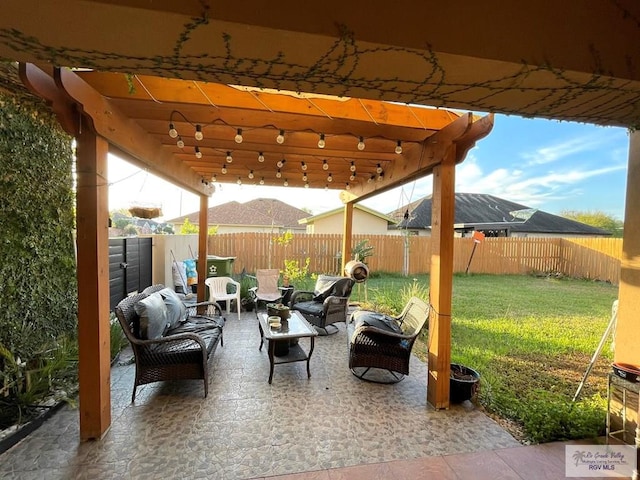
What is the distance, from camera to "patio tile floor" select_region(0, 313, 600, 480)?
1.86m

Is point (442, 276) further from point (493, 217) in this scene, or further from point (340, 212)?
point (493, 217)

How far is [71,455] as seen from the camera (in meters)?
1.94

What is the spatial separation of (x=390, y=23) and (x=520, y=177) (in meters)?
18.0

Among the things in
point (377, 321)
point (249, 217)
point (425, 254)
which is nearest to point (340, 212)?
point (425, 254)

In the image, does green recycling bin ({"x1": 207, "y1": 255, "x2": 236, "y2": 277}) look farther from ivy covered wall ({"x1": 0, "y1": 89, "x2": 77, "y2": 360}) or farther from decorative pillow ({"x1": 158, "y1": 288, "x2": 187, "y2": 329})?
ivy covered wall ({"x1": 0, "y1": 89, "x2": 77, "y2": 360})

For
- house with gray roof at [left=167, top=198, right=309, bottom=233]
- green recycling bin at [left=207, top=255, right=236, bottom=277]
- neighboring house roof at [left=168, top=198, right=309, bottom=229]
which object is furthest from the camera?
neighboring house roof at [left=168, top=198, right=309, bottom=229]

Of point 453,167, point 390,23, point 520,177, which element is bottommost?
point 453,167

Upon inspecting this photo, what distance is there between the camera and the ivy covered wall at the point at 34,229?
7.61ft

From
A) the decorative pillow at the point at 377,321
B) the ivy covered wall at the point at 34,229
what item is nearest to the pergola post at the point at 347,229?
the decorative pillow at the point at 377,321

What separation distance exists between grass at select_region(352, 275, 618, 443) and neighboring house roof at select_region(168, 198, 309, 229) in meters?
12.2

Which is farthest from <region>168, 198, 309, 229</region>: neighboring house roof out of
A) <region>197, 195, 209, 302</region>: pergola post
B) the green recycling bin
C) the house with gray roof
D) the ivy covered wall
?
the ivy covered wall

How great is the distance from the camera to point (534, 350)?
395 cm

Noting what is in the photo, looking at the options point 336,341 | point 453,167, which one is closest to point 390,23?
point 453,167

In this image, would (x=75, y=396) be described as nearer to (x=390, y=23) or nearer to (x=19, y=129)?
(x=19, y=129)
